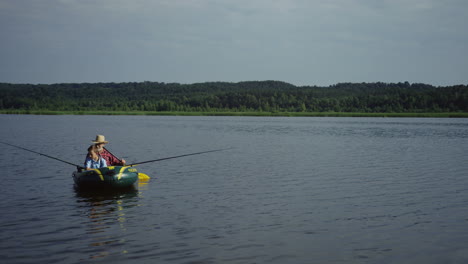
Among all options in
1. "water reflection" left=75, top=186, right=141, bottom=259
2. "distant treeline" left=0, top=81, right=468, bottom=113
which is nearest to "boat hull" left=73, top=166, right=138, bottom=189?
"water reflection" left=75, top=186, right=141, bottom=259

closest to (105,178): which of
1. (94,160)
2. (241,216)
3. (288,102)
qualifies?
(94,160)

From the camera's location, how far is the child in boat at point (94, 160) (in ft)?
51.0

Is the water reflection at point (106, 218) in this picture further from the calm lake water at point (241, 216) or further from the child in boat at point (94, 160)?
the child in boat at point (94, 160)

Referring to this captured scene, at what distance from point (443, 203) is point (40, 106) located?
164825 millimetres

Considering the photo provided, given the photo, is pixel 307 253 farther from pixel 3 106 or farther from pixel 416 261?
pixel 3 106

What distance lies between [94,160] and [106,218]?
457 centimetres

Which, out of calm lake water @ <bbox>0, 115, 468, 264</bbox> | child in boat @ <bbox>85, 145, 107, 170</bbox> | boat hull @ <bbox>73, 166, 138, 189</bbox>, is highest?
child in boat @ <bbox>85, 145, 107, 170</bbox>

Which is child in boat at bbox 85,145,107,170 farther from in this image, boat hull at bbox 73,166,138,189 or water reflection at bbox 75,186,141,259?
water reflection at bbox 75,186,141,259

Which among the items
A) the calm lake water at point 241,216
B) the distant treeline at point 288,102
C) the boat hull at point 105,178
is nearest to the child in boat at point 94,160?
the boat hull at point 105,178

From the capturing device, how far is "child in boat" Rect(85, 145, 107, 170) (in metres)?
15.5

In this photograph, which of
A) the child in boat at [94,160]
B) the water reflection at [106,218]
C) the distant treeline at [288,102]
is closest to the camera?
the water reflection at [106,218]

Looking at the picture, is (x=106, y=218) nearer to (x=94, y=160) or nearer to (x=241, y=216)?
(x=241, y=216)

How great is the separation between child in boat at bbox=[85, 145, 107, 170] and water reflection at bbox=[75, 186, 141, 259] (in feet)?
2.82

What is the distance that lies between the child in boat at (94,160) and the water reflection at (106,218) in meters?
0.86
